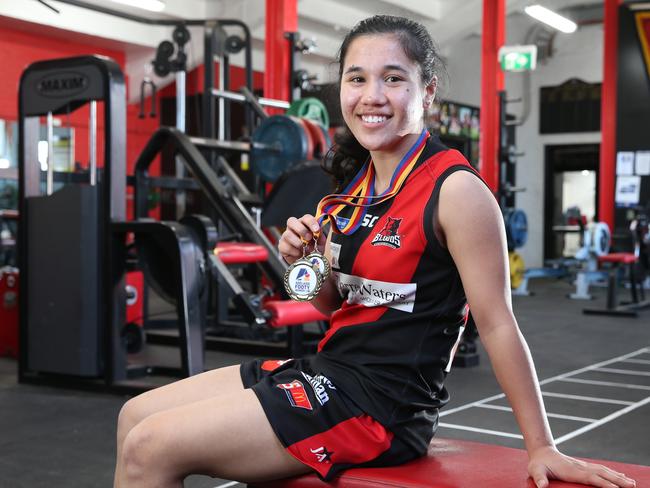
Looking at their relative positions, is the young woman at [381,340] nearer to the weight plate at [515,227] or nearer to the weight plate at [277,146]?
the weight plate at [277,146]

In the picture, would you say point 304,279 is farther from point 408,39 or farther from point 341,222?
point 408,39

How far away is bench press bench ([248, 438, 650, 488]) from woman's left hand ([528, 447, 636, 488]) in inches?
0.5

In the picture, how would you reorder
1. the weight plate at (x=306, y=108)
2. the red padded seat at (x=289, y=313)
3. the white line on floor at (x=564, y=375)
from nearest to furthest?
the white line on floor at (x=564, y=375), the red padded seat at (x=289, y=313), the weight plate at (x=306, y=108)

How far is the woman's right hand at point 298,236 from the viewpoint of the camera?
1.40m

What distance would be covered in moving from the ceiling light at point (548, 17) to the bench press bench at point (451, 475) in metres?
9.26

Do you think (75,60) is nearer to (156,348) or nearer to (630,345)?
(156,348)

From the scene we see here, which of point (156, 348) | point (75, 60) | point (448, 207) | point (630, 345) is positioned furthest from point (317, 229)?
point (630, 345)

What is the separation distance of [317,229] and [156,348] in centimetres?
406

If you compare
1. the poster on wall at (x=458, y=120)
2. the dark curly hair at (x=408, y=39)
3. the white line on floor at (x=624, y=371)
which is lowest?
the white line on floor at (x=624, y=371)

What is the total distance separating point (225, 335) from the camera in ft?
18.3

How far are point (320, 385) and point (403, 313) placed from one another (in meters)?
0.18

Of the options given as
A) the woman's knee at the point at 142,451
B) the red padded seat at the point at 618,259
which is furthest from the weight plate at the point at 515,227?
the woman's knee at the point at 142,451

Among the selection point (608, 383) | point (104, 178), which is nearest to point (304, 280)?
point (104, 178)

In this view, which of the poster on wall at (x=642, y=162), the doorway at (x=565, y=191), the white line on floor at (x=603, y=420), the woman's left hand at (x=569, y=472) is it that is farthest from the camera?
the doorway at (x=565, y=191)
